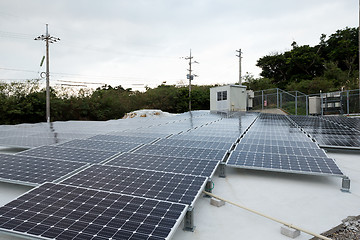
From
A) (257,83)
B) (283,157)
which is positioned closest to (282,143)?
(283,157)

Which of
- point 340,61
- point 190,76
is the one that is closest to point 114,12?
point 190,76

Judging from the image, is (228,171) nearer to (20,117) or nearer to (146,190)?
(146,190)

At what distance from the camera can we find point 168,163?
6641mm

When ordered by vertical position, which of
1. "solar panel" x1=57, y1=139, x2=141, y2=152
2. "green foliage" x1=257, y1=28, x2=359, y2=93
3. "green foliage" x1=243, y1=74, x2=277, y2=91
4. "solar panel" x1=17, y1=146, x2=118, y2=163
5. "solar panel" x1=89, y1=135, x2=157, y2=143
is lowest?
"solar panel" x1=17, y1=146, x2=118, y2=163

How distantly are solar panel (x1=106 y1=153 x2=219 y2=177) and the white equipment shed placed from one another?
829 inches

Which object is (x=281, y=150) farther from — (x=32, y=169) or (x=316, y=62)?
(x=316, y=62)

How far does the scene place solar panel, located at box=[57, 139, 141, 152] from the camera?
8366 mm

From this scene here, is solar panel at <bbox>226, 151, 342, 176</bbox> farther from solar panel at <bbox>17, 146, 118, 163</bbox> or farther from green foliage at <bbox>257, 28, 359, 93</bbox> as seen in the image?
green foliage at <bbox>257, 28, 359, 93</bbox>

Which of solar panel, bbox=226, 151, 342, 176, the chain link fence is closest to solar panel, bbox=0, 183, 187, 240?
solar panel, bbox=226, 151, 342, 176

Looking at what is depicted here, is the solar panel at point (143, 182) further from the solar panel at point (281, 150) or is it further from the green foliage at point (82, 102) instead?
the green foliage at point (82, 102)

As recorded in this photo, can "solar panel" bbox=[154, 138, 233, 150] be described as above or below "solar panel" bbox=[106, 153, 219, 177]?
above

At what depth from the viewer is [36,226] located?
349 cm

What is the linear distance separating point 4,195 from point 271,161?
6971mm

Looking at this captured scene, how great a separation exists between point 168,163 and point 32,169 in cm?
355
